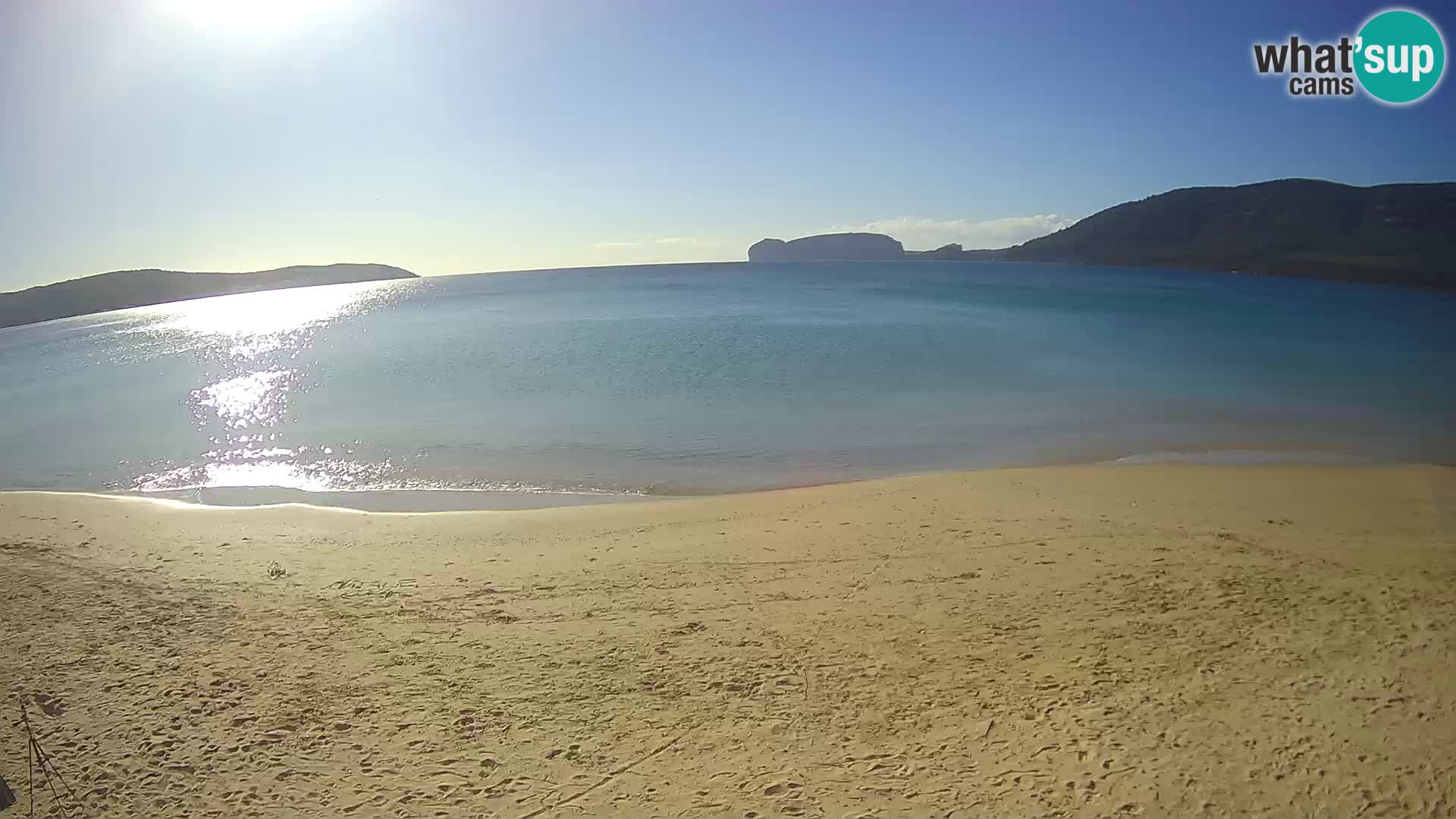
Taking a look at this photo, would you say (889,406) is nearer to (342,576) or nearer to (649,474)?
(649,474)

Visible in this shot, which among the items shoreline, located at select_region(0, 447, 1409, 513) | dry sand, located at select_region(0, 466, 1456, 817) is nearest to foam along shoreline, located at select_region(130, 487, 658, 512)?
shoreline, located at select_region(0, 447, 1409, 513)

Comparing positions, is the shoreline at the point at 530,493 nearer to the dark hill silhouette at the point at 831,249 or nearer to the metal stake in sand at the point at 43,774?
the metal stake in sand at the point at 43,774

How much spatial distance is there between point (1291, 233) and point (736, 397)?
229 ft

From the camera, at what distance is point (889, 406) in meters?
17.8

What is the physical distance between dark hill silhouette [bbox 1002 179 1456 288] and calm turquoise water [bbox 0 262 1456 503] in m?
15.3

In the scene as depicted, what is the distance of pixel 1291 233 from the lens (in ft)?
218

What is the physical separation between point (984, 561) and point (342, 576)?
6.66m

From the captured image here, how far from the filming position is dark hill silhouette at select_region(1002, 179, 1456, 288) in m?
53.7

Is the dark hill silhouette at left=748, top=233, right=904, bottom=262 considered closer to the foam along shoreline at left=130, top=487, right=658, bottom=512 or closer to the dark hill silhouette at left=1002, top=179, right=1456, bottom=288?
the dark hill silhouette at left=1002, top=179, right=1456, bottom=288

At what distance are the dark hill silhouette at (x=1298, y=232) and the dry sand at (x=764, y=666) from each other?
56.6m

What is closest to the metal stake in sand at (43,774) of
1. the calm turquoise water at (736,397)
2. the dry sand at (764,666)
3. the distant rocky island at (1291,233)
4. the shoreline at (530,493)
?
the dry sand at (764,666)

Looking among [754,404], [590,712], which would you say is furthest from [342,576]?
[754,404]

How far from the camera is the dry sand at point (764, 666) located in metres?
4.43

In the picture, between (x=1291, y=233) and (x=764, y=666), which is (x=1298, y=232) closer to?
(x=1291, y=233)
